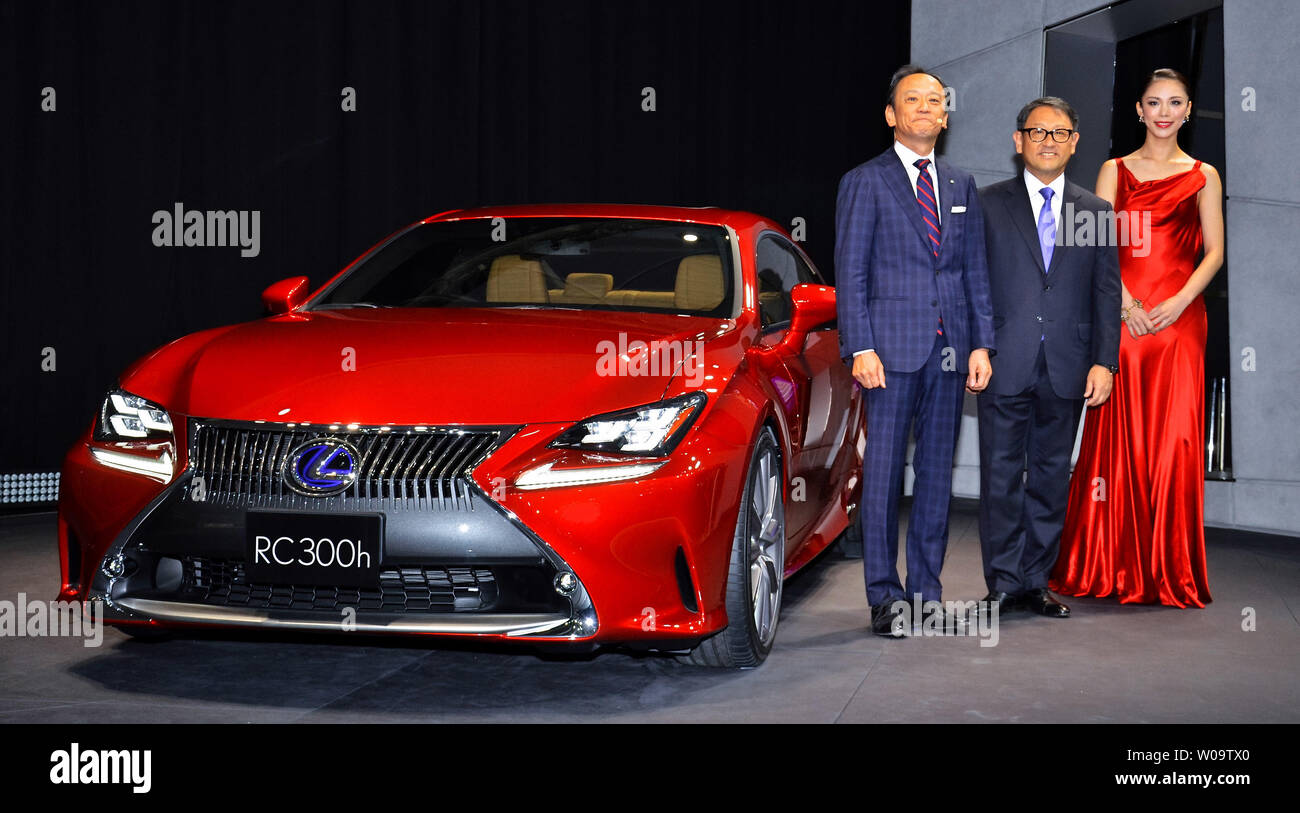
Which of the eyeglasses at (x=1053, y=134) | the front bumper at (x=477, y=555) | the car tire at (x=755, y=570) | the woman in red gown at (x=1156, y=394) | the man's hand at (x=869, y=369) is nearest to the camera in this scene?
the front bumper at (x=477, y=555)

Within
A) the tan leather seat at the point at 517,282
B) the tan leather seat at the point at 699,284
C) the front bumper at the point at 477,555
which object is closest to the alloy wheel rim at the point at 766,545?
the front bumper at the point at 477,555

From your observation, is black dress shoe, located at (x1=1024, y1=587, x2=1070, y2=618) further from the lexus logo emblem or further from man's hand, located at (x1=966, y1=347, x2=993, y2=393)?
the lexus logo emblem

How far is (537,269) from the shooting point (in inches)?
170

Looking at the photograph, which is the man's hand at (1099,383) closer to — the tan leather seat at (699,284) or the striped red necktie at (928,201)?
the striped red necktie at (928,201)

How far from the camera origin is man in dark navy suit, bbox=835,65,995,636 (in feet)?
13.9

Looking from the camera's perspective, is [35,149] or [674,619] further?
[35,149]

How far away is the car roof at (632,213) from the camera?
4.50 meters

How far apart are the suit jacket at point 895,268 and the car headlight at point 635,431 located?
46.0 inches

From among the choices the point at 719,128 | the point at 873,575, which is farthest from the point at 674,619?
the point at 719,128

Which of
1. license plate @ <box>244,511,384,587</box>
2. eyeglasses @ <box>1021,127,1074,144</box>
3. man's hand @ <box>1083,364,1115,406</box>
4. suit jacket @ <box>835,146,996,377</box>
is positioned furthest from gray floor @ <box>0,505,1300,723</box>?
eyeglasses @ <box>1021,127,1074,144</box>

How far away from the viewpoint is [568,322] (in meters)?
3.79

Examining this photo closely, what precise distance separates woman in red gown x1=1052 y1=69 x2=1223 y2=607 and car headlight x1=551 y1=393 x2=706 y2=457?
2.38 metres
